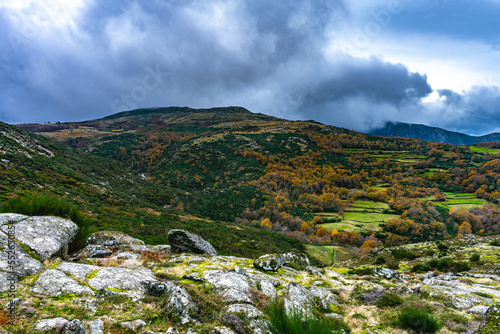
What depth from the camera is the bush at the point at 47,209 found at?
35.3 ft

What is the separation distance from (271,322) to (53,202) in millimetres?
13866

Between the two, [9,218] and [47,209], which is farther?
[47,209]

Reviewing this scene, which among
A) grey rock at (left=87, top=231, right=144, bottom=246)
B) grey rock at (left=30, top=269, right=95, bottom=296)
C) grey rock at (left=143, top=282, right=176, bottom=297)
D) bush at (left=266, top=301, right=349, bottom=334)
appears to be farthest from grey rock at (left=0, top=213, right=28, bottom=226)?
bush at (left=266, top=301, right=349, bottom=334)

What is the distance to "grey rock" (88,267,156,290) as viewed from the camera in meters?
6.82

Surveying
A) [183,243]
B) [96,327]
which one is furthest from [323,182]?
[96,327]

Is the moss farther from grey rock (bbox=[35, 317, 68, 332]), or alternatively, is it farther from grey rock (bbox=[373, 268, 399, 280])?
grey rock (bbox=[373, 268, 399, 280])

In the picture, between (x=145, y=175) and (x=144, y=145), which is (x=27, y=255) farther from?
(x=144, y=145)

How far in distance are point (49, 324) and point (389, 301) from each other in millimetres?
12327

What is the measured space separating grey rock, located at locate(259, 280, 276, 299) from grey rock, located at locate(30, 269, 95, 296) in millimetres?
6496

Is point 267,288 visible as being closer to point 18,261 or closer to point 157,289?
point 157,289

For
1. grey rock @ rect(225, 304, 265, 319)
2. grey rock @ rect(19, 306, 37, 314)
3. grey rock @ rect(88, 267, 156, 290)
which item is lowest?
grey rock @ rect(225, 304, 265, 319)

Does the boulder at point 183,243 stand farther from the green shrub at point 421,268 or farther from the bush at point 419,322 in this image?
the green shrub at point 421,268

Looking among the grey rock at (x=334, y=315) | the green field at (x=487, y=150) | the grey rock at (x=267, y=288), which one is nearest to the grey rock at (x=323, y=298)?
the grey rock at (x=334, y=315)

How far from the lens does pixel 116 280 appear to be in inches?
284
